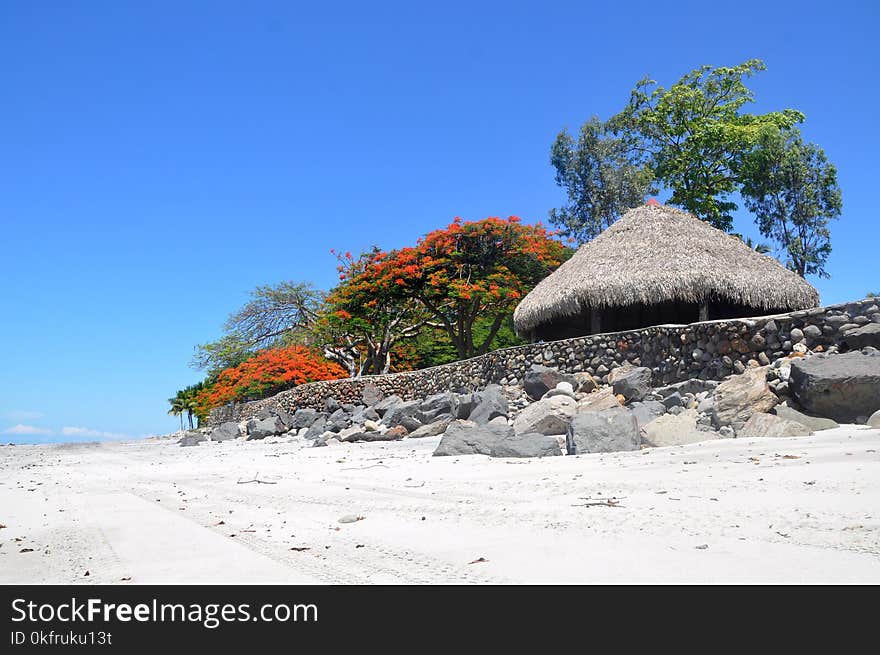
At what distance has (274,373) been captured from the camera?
924 inches

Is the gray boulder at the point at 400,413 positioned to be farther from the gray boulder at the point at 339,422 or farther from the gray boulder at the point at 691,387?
the gray boulder at the point at 691,387

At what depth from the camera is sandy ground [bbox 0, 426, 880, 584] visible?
2445 mm

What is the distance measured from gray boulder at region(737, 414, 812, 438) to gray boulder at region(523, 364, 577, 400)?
5774 mm

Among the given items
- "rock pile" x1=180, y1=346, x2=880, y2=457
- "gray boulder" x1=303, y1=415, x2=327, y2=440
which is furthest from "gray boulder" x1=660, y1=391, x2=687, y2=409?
"gray boulder" x1=303, y1=415, x2=327, y2=440

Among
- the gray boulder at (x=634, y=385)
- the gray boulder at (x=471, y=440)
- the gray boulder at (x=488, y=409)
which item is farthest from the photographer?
the gray boulder at (x=634, y=385)

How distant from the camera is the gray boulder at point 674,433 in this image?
6.11 metres

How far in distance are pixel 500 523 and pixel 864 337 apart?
7.49m

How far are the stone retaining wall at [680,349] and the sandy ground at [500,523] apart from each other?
402 centimetres

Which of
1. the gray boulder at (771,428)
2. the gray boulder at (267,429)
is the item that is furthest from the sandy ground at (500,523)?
the gray boulder at (267,429)
